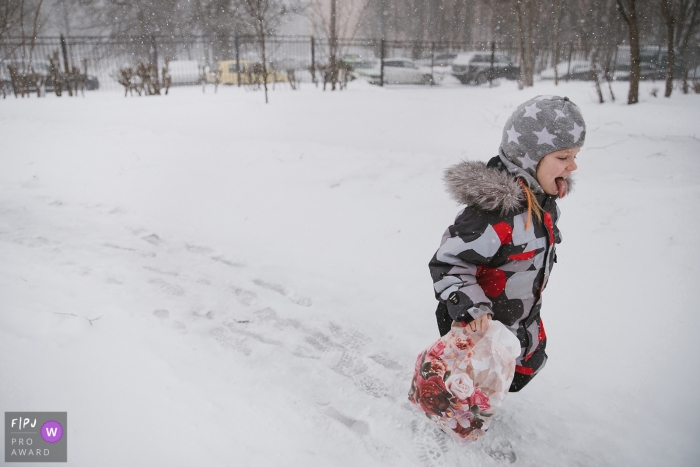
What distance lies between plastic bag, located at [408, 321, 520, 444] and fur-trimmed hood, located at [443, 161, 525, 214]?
0.42 meters

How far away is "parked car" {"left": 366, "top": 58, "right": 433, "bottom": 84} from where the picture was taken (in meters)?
17.6

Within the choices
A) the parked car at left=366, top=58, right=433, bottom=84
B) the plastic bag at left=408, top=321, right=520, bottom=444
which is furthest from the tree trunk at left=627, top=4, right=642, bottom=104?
the parked car at left=366, top=58, right=433, bottom=84

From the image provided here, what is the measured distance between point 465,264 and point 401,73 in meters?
17.8

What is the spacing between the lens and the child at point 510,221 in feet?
4.86

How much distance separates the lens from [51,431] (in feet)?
5.62

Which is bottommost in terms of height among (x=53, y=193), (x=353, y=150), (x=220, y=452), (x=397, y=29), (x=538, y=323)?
(x=220, y=452)

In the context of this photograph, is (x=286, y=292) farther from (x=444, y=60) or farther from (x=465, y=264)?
(x=444, y=60)

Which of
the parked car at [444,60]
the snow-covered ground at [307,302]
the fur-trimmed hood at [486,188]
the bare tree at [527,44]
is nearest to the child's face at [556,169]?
the fur-trimmed hood at [486,188]

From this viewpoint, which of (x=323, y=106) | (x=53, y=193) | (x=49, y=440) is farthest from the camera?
(x=323, y=106)

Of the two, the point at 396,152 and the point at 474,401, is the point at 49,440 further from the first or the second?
the point at 396,152

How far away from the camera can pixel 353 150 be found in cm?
535

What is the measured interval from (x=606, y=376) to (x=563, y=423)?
1.62 ft

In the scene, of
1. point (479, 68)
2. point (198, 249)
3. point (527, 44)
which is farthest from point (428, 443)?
point (479, 68)

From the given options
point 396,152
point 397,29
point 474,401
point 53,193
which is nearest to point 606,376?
point 474,401
